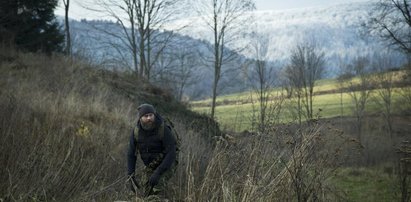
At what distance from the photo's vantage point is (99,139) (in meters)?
7.50

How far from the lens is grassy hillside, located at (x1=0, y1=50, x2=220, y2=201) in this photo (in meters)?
4.70

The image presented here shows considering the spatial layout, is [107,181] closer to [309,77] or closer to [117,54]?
[117,54]

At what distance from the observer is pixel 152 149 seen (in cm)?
569

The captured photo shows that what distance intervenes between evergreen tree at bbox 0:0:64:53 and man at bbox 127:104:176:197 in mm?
11695

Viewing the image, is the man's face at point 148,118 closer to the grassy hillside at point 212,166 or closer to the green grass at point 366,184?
the grassy hillside at point 212,166

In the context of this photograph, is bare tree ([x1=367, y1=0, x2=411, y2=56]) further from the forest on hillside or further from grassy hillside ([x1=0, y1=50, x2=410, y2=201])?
grassy hillside ([x1=0, y1=50, x2=410, y2=201])

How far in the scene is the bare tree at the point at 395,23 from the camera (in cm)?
2189

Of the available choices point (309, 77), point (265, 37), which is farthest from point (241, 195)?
point (309, 77)

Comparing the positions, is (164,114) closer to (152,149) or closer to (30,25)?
(30,25)

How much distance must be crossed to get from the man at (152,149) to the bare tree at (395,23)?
63.4ft

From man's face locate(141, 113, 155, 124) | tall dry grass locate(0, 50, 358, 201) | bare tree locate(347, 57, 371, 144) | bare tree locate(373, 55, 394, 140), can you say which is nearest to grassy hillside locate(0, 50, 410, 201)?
tall dry grass locate(0, 50, 358, 201)

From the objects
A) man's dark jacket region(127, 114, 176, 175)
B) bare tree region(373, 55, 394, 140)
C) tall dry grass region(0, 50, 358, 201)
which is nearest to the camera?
tall dry grass region(0, 50, 358, 201)

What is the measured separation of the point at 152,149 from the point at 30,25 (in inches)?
527

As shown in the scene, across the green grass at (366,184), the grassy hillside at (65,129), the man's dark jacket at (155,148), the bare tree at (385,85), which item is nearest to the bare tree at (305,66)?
the bare tree at (385,85)
